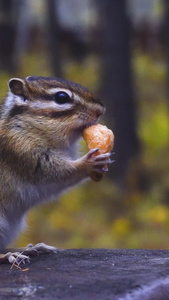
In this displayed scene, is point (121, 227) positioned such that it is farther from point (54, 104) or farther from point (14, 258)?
point (14, 258)

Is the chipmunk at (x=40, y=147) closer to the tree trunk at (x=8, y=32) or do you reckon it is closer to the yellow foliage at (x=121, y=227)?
the yellow foliage at (x=121, y=227)

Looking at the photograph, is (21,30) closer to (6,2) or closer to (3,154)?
(6,2)

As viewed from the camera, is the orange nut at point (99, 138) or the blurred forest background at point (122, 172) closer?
the orange nut at point (99, 138)

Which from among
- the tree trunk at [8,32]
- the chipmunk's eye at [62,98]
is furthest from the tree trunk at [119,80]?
the tree trunk at [8,32]

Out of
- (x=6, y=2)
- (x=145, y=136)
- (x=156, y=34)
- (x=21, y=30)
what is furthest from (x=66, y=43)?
(x=145, y=136)

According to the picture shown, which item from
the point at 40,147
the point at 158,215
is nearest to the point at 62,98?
the point at 40,147

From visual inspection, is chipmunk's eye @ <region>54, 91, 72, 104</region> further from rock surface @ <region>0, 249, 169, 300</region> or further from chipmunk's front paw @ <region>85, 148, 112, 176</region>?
rock surface @ <region>0, 249, 169, 300</region>

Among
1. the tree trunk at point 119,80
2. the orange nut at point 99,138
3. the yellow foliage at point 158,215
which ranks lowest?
the yellow foliage at point 158,215
